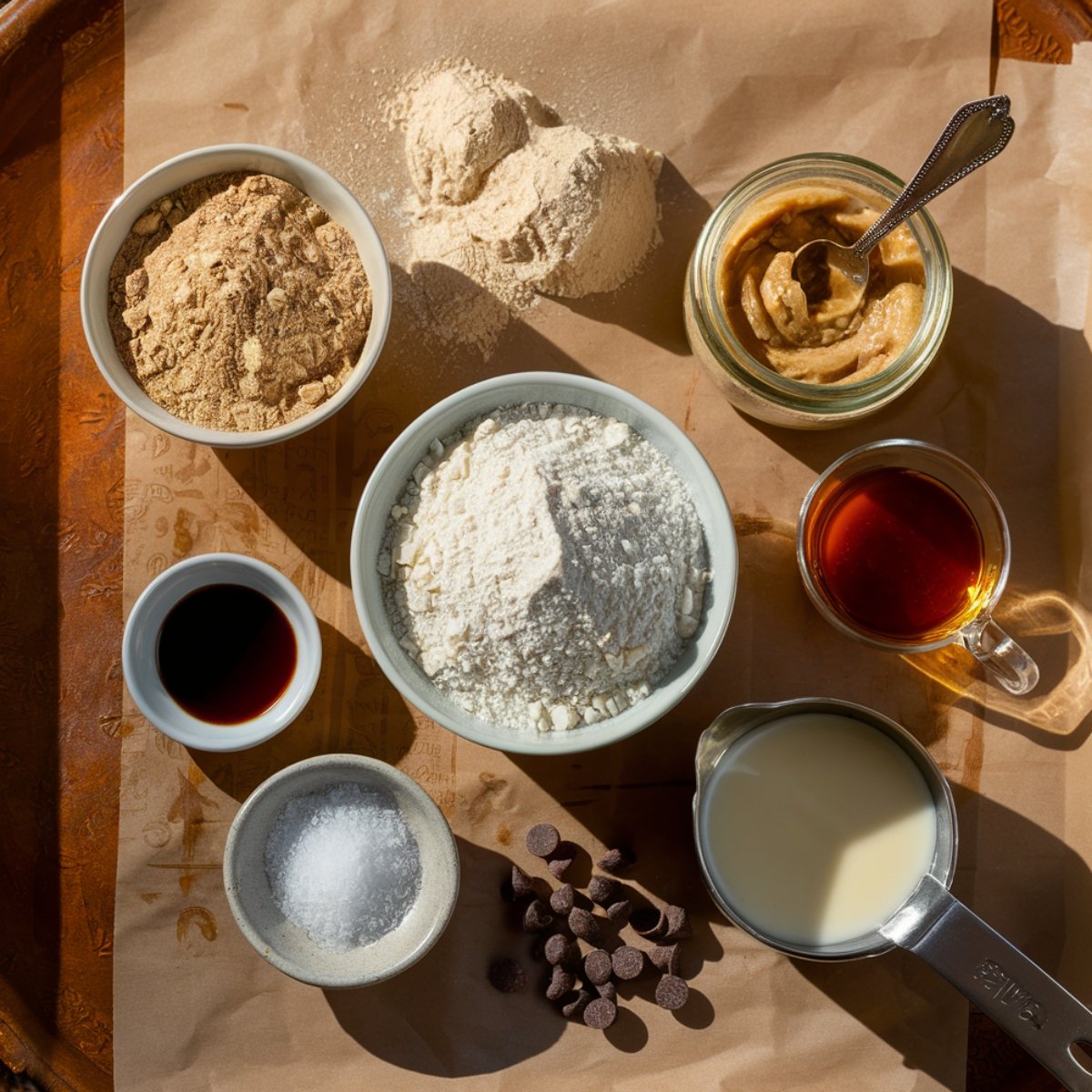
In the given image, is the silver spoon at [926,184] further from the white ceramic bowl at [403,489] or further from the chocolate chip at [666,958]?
the chocolate chip at [666,958]

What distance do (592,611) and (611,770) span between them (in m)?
0.48

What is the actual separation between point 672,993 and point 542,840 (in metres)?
0.36

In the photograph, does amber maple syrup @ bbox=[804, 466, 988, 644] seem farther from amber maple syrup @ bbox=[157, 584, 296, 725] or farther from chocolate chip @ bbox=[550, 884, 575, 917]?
amber maple syrup @ bbox=[157, 584, 296, 725]

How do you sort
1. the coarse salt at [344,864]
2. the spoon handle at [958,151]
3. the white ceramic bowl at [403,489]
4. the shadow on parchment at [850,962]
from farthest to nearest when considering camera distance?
the shadow on parchment at [850,962]
the coarse salt at [344,864]
the white ceramic bowl at [403,489]
the spoon handle at [958,151]

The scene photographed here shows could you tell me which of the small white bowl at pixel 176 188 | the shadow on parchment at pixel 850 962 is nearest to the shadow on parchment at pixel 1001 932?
the shadow on parchment at pixel 850 962

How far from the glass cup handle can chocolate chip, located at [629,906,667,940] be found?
741mm

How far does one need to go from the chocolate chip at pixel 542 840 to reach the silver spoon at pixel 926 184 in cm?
106

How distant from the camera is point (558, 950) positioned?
1.70m

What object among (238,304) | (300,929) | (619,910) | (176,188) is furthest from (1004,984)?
(176,188)

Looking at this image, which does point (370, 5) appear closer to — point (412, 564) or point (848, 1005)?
point (412, 564)

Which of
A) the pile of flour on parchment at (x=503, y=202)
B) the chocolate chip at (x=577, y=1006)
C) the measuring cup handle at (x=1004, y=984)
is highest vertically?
the pile of flour on parchment at (x=503, y=202)

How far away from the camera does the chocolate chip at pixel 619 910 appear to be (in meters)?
1.72

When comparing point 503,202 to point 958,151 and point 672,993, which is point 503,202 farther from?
point 672,993

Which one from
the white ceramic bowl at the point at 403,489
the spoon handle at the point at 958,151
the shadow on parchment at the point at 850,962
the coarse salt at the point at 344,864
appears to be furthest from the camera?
the shadow on parchment at the point at 850,962
